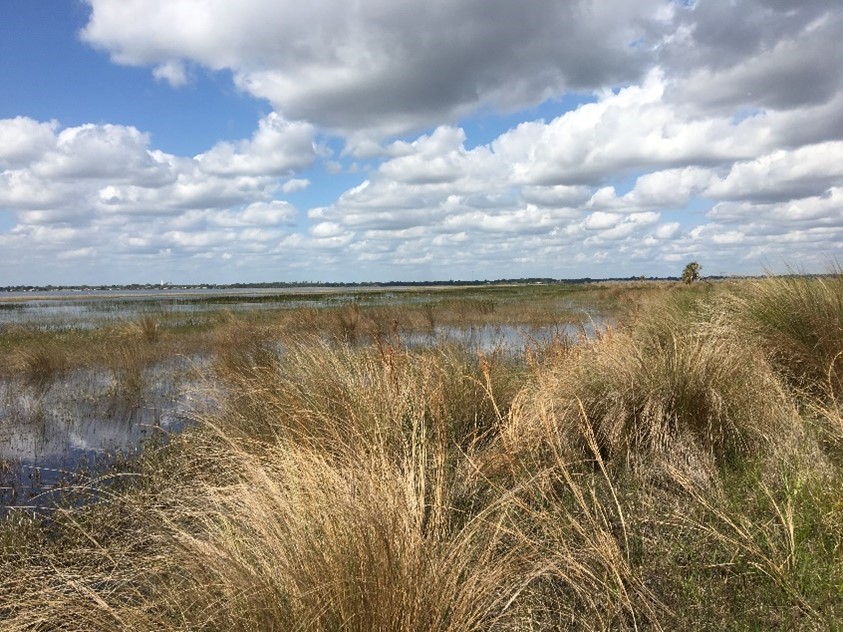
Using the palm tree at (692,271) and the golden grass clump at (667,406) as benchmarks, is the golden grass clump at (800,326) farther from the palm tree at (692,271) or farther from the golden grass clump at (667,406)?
the palm tree at (692,271)

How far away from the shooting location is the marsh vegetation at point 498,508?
90.7 inches

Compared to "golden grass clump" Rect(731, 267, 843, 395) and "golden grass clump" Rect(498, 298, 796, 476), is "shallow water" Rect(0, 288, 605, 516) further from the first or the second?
"golden grass clump" Rect(498, 298, 796, 476)

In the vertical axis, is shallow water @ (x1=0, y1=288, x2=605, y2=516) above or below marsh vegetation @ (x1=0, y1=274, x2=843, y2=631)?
below

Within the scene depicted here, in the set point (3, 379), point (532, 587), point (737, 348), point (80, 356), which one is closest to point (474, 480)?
point (532, 587)

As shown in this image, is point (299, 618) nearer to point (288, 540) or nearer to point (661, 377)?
point (288, 540)

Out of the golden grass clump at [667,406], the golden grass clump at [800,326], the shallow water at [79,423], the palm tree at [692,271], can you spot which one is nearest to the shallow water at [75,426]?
the shallow water at [79,423]

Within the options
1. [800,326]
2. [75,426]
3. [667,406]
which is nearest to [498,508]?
[667,406]

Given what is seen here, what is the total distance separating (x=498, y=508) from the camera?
134 inches

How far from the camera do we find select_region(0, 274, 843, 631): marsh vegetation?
7.55 ft

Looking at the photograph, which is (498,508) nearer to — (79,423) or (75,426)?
(75,426)

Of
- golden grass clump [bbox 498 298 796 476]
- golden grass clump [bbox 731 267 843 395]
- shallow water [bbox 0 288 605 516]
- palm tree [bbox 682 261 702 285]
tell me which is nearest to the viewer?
golden grass clump [bbox 498 298 796 476]

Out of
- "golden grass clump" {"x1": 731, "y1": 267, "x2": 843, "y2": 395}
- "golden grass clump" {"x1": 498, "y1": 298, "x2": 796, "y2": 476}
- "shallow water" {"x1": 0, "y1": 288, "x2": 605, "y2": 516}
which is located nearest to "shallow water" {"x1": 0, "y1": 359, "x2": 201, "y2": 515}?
"shallow water" {"x1": 0, "y1": 288, "x2": 605, "y2": 516}

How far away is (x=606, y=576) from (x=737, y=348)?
4008mm

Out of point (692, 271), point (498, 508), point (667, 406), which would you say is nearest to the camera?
point (498, 508)
